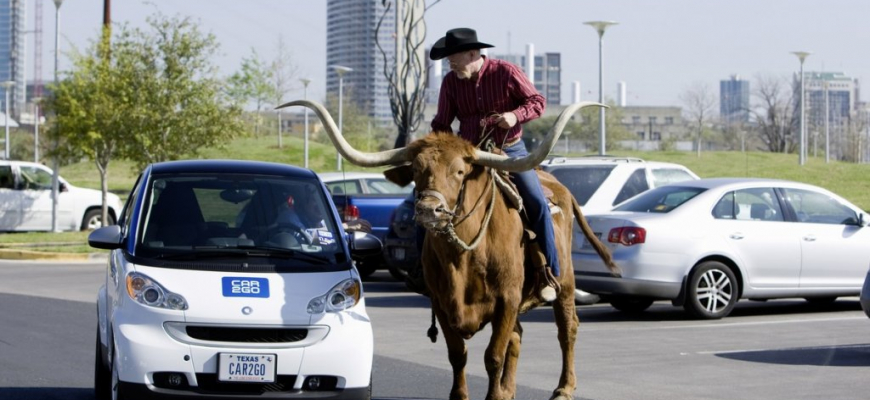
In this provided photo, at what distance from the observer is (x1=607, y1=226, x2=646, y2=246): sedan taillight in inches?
534

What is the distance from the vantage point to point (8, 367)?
1036 centimetres

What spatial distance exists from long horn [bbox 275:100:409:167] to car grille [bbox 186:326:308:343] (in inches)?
42.2

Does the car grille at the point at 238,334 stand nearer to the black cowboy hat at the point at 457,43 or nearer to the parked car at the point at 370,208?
the black cowboy hat at the point at 457,43

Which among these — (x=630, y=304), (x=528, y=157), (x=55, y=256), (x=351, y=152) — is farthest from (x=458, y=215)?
(x=55, y=256)

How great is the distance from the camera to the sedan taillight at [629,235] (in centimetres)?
1356

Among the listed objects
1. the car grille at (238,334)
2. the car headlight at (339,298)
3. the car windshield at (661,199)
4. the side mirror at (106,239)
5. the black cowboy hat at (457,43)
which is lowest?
the car grille at (238,334)

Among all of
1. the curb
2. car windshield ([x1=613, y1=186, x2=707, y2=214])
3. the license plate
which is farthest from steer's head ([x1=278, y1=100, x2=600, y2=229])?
the curb

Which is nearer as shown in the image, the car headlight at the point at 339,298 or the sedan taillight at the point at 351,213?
the car headlight at the point at 339,298

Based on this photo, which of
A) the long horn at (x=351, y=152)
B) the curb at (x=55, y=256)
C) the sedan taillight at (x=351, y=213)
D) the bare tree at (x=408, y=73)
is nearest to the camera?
the long horn at (x=351, y=152)

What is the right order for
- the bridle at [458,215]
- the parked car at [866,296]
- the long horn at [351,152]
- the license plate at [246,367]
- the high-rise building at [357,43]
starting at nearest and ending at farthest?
the bridle at [458,215]
the license plate at [246,367]
the long horn at [351,152]
the parked car at [866,296]
the high-rise building at [357,43]

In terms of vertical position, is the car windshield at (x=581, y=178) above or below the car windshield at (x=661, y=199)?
above

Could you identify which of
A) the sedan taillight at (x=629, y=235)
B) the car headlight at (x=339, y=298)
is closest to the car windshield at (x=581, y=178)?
the sedan taillight at (x=629, y=235)

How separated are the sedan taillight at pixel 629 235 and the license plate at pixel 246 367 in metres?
6.95

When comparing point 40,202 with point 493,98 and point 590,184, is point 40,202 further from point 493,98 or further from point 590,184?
point 493,98
